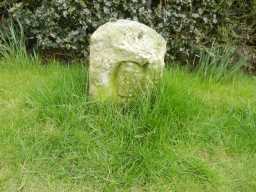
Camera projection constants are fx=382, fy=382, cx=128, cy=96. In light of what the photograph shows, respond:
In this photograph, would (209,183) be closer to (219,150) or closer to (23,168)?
(219,150)

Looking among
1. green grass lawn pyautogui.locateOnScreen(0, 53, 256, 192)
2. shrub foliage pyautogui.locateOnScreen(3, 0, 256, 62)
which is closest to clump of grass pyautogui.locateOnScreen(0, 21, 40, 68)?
shrub foliage pyautogui.locateOnScreen(3, 0, 256, 62)

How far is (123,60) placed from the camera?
274 cm

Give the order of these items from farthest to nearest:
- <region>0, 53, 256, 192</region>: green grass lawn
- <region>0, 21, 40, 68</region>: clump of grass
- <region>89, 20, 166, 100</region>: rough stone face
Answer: <region>0, 21, 40, 68</region>: clump of grass, <region>89, 20, 166, 100</region>: rough stone face, <region>0, 53, 256, 192</region>: green grass lawn

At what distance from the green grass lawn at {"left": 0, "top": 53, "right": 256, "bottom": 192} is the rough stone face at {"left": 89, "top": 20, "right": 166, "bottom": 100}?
11 cm

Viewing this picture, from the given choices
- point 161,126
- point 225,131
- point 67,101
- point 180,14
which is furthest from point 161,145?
point 180,14

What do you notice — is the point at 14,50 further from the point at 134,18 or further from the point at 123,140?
the point at 123,140

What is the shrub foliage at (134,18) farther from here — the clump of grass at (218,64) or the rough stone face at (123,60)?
the rough stone face at (123,60)

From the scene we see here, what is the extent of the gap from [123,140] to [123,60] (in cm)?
57

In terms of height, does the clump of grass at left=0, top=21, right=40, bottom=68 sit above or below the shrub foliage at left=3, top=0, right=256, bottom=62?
below

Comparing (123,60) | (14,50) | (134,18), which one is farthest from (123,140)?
(14,50)

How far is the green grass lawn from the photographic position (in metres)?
2.49

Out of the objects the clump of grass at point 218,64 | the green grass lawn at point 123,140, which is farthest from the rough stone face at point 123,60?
the clump of grass at point 218,64

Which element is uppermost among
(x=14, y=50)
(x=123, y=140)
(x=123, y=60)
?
(x=123, y=60)

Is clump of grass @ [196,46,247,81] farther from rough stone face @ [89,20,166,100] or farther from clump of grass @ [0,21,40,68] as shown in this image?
clump of grass @ [0,21,40,68]
